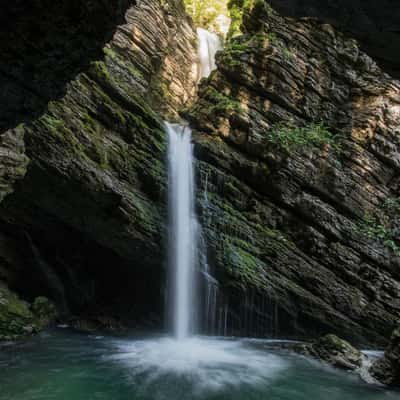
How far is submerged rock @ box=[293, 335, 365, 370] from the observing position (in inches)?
363

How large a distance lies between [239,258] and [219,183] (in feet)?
10.2

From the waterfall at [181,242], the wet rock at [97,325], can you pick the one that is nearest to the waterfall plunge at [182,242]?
the waterfall at [181,242]

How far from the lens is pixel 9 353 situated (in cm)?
824

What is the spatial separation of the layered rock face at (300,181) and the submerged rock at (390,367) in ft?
12.0

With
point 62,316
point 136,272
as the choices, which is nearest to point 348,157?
point 136,272

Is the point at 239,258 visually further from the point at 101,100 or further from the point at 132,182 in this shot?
the point at 101,100

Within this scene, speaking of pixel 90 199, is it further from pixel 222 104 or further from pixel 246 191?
pixel 222 104

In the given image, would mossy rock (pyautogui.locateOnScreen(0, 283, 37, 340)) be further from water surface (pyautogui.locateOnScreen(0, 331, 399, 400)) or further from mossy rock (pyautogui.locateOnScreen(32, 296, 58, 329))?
water surface (pyautogui.locateOnScreen(0, 331, 399, 400))

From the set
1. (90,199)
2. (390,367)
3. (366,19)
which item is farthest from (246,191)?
(366,19)

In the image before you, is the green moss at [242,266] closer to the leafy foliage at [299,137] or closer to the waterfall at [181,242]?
the waterfall at [181,242]

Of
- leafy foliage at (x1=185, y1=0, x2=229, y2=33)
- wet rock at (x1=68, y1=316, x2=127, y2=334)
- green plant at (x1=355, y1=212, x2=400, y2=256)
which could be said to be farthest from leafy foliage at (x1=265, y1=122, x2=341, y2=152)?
leafy foliage at (x1=185, y1=0, x2=229, y2=33)

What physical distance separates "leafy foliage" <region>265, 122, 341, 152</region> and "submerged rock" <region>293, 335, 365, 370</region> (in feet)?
23.8

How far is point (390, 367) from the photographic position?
8094 mm

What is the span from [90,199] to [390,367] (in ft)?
31.3
